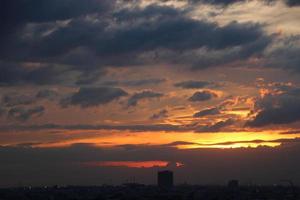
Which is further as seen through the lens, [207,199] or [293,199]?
[207,199]

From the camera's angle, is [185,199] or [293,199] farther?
[185,199]

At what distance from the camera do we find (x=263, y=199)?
193 m

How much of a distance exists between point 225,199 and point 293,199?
2055cm

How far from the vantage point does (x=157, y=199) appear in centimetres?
19638

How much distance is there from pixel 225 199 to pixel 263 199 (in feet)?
35.8

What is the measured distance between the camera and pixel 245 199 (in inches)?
7648

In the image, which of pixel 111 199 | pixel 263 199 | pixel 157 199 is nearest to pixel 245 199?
pixel 263 199

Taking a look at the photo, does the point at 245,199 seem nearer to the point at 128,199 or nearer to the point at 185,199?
the point at 185,199

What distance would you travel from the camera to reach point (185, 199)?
198 meters

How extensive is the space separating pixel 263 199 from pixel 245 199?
4.92 meters

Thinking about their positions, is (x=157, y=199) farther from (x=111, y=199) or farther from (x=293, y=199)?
(x=293, y=199)

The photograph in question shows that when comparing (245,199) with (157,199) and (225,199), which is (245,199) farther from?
(157,199)

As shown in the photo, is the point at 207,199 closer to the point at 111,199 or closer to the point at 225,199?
the point at 225,199

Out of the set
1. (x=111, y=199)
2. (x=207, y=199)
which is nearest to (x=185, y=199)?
(x=207, y=199)
